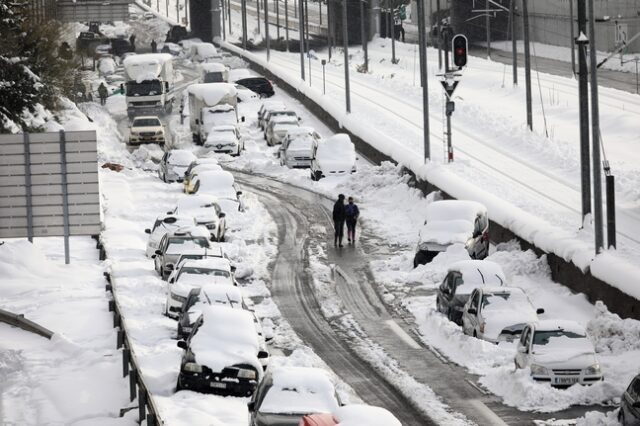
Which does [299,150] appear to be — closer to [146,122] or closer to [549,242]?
[146,122]

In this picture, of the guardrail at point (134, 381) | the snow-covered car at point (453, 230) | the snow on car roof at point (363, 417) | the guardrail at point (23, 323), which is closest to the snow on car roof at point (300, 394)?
the guardrail at point (134, 381)

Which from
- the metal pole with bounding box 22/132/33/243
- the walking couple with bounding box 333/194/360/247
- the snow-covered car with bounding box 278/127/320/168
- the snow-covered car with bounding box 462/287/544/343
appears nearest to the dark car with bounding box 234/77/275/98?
the snow-covered car with bounding box 278/127/320/168

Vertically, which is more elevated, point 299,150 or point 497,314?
point 299,150

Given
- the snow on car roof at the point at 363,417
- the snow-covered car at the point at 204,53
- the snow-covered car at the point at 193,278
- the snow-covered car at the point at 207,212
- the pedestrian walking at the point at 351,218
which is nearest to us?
the snow on car roof at the point at 363,417

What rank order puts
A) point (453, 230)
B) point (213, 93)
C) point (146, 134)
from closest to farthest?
point (453, 230)
point (146, 134)
point (213, 93)

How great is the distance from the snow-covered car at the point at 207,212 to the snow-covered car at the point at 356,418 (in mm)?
25498

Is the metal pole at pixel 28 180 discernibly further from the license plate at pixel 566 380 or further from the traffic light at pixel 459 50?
the license plate at pixel 566 380

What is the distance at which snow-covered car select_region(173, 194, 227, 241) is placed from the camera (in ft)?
138

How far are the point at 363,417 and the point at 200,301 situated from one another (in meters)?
13.3

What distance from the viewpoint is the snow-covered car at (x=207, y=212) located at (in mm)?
42031

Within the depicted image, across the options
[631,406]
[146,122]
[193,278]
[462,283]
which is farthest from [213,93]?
[631,406]

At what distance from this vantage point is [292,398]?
19422mm

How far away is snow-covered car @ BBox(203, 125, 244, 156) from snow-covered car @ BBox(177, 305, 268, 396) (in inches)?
1476

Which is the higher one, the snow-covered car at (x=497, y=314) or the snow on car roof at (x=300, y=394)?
the snow on car roof at (x=300, y=394)
